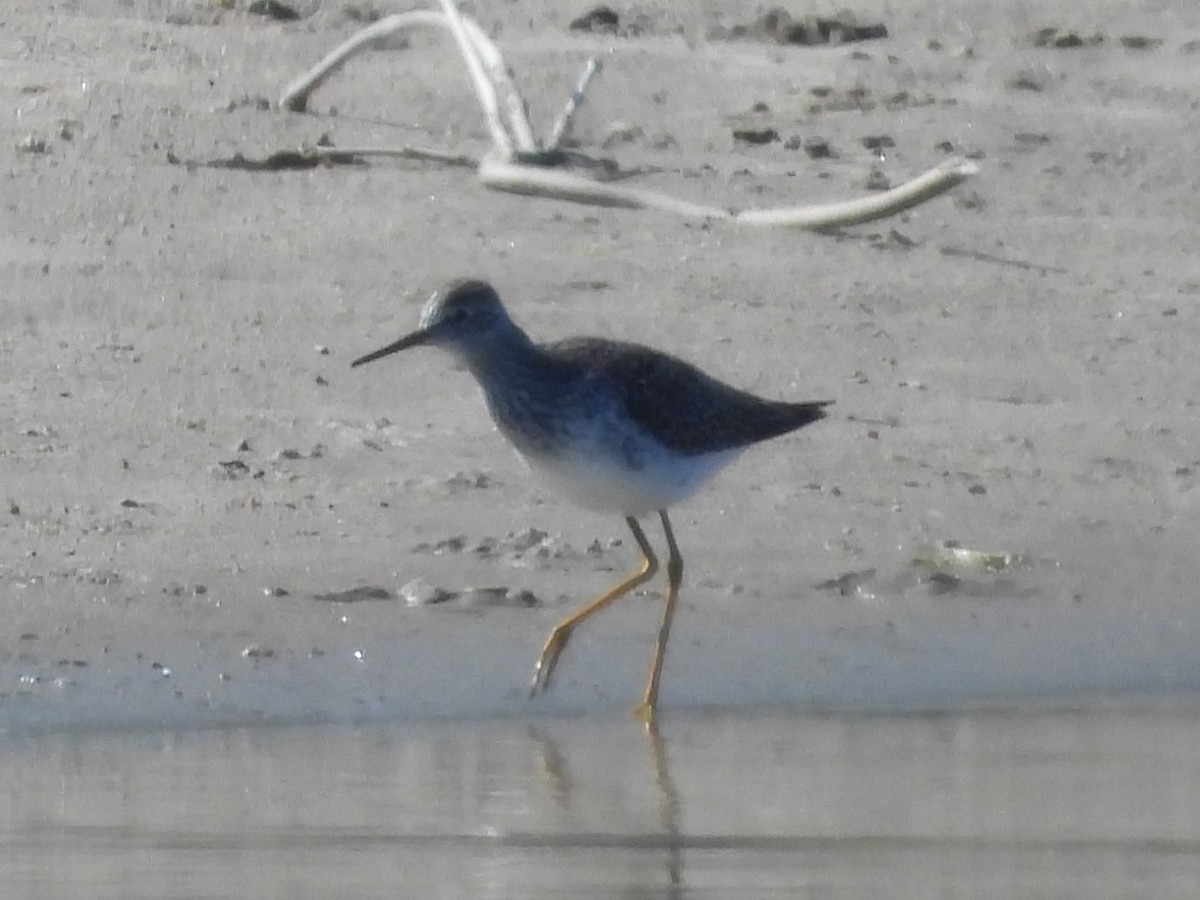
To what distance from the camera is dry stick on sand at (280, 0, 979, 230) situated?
956 centimetres

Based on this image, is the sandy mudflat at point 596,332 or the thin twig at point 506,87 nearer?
the sandy mudflat at point 596,332

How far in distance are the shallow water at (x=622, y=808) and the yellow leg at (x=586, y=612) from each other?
0.61 feet

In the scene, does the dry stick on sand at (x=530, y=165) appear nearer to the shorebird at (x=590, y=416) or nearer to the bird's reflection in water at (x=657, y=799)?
the shorebird at (x=590, y=416)

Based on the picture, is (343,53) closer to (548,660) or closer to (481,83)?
(481,83)

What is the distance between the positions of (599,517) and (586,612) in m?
0.93

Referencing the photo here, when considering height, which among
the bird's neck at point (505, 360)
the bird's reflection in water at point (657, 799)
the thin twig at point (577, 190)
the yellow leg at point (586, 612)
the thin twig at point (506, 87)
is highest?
the bird's neck at point (505, 360)

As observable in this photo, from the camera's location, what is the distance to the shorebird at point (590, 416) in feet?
23.0

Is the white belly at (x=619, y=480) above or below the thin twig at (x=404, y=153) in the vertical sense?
above

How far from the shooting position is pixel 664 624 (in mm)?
7168

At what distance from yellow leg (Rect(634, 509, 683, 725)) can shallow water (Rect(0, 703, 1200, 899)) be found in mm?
71

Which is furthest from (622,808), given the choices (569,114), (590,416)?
(569,114)

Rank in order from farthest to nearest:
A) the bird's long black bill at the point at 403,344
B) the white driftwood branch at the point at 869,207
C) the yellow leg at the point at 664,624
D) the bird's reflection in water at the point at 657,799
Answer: the white driftwood branch at the point at 869,207 < the bird's long black bill at the point at 403,344 < the yellow leg at the point at 664,624 < the bird's reflection in water at the point at 657,799

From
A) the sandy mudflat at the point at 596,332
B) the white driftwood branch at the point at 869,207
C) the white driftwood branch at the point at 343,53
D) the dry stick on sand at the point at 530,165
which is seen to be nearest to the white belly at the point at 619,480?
the sandy mudflat at the point at 596,332

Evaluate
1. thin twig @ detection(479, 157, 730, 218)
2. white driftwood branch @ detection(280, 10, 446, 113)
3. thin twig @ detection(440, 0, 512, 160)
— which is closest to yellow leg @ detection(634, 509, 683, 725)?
thin twig @ detection(479, 157, 730, 218)
